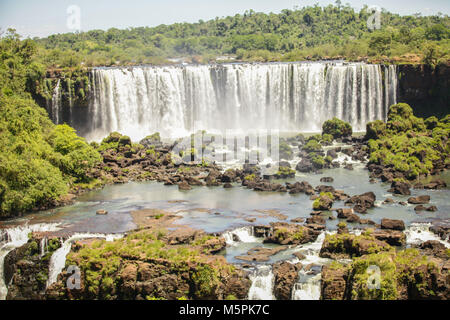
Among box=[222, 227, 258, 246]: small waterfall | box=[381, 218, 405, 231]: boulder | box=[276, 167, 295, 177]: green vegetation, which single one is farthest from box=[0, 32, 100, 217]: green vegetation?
box=[381, 218, 405, 231]: boulder

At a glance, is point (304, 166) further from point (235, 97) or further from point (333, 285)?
point (333, 285)

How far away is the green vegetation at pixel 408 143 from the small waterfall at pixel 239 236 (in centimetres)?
1403

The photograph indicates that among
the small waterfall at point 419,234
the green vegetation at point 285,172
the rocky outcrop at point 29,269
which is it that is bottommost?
the rocky outcrop at point 29,269

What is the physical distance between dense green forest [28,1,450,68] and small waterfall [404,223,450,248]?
1374 inches

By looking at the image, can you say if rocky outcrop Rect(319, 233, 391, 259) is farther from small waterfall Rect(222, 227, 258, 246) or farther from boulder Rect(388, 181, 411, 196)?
boulder Rect(388, 181, 411, 196)

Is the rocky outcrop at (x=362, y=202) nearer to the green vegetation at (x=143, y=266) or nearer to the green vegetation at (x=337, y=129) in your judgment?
the green vegetation at (x=143, y=266)

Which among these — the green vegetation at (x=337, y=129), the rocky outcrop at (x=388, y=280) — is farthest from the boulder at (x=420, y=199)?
the green vegetation at (x=337, y=129)

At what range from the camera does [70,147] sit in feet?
124

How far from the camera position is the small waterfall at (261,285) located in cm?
2223

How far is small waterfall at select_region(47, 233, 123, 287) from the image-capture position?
2489 cm

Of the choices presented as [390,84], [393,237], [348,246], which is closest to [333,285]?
[348,246]
